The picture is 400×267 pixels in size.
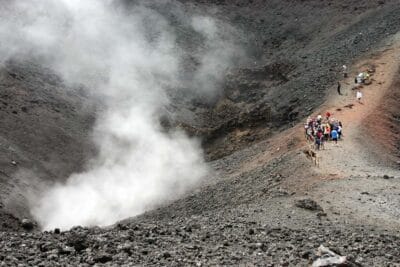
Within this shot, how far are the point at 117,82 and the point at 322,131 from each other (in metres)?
18.2

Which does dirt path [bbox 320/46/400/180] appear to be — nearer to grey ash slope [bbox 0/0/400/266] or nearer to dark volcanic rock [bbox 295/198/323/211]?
grey ash slope [bbox 0/0/400/266]

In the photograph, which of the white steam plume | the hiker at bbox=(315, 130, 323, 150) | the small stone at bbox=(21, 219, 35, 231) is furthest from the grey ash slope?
the hiker at bbox=(315, 130, 323, 150)

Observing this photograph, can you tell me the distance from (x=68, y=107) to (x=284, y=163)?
16.8 metres

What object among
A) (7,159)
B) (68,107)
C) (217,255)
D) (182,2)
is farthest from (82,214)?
(182,2)

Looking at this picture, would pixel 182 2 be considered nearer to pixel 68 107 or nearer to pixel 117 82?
pixel 117 82

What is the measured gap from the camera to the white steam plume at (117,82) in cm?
2981

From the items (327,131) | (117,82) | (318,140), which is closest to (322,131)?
(327,131)

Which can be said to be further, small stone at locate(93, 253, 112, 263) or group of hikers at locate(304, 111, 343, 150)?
group of hikers at locate(304, 111, 343, 150)

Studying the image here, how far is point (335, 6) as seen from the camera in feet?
163

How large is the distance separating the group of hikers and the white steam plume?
22.1ft

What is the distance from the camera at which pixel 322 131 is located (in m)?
28.2

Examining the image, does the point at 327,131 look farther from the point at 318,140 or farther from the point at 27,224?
the point at 27,224

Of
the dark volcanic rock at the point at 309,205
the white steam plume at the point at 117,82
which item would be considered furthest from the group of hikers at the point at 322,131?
the dark volcanic rock at the point at 309,205

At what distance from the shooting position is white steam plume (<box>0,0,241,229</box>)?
97.8 feet
